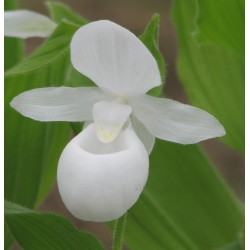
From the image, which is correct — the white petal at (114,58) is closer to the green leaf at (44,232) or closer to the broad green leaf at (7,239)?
the green leaf at (44,232)

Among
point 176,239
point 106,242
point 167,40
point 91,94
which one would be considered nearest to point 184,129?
point 91,94

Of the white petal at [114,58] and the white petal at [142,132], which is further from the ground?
the white petal at [114,58]

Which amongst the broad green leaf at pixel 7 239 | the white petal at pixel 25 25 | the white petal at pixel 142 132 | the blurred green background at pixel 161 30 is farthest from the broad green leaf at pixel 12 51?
the blurred green background at pixel 161 30

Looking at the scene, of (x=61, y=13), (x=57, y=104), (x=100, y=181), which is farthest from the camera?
(x=61, y=13)

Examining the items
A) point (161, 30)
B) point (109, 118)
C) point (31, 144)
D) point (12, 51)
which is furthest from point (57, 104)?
point (161, 30)

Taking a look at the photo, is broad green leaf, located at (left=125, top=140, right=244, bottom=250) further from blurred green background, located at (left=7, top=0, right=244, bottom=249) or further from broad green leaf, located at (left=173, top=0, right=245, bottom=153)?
blurred green background, located at (left=7, top=0, right=244, bottom=249)

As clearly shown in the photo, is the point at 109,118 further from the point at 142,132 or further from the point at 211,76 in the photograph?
the point at 211,76

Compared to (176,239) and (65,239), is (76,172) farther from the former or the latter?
(176,239)
